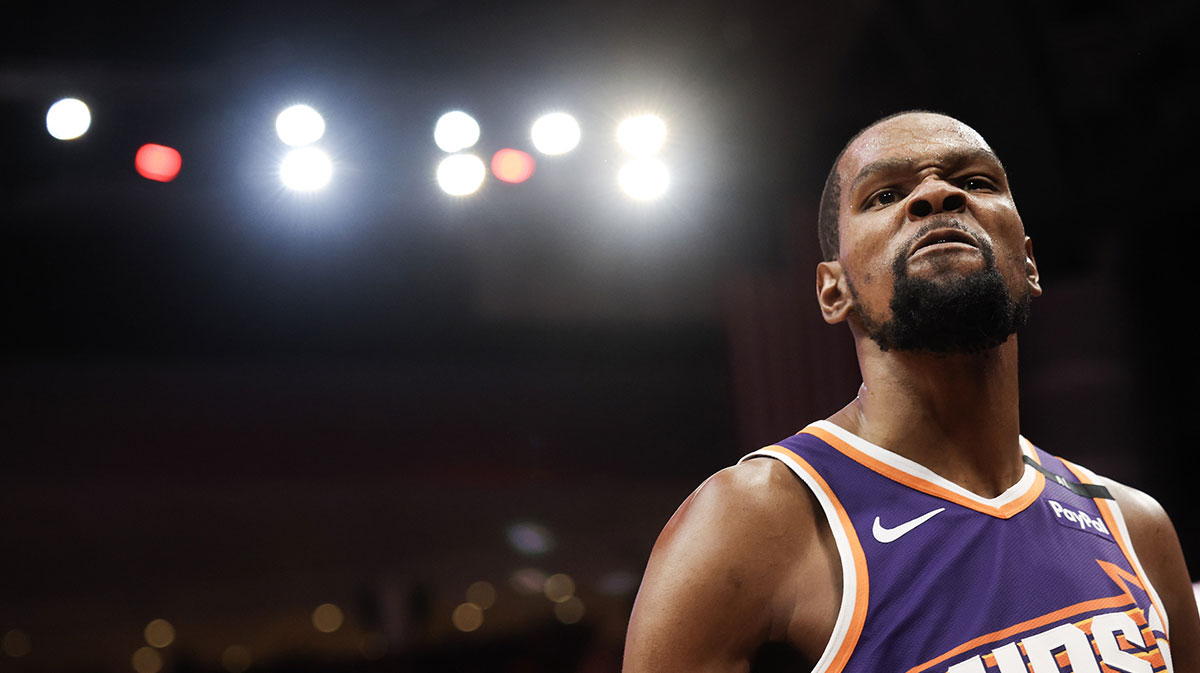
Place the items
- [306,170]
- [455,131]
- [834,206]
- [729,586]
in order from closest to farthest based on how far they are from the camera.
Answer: [729,586], [834,206], [306,170], [455,131]

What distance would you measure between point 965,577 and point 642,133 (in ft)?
13.4

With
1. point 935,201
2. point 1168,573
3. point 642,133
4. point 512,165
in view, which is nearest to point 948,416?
point 935,201

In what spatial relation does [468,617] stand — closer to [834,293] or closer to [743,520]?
[834,293]

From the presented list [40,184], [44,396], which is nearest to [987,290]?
[40,184]

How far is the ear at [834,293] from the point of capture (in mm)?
1769

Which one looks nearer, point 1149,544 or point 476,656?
point 1149,544

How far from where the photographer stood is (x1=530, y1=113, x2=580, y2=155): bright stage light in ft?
17.3

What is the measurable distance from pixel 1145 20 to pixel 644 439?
12.8ft

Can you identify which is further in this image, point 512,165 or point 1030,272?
point 512,165

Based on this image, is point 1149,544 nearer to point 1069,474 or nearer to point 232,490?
point 1069,474

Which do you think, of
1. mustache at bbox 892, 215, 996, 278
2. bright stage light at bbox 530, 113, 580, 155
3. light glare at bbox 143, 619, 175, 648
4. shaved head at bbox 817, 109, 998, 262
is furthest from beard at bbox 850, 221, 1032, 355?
light glare at bbox 143, 619, 175, 648

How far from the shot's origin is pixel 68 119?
14.6ft

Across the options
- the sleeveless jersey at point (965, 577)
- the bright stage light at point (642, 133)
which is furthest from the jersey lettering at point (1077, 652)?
the bright stage light at point (642, 133)

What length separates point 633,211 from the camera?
19.0 feet
